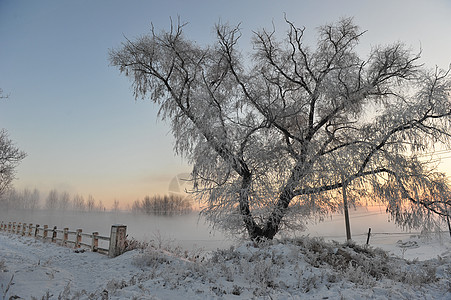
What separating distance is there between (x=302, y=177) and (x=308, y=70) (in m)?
5.48

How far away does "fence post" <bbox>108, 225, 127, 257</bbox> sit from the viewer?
11.0 meters

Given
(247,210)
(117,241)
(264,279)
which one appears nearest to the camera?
(264,279)

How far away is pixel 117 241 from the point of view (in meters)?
11.1

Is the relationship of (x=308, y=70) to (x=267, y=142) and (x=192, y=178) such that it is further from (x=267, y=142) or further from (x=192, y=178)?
(x=192, y=178)

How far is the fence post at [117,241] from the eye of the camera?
11.0 m

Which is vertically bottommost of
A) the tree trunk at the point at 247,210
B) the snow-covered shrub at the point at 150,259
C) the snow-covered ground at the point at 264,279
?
the snow-covered shrub at the point at 150,259

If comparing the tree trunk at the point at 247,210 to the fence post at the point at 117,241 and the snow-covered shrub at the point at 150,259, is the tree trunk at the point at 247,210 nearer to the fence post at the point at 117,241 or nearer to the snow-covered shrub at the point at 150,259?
the snow-covered shrub at the point at 150,259

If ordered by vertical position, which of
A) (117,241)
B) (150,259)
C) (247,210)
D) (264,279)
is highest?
(247,210)

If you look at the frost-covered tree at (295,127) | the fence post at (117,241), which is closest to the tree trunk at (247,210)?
the frost-covered tree at (295,127)

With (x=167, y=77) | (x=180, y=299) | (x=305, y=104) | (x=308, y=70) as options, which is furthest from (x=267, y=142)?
(x=180, y=299)

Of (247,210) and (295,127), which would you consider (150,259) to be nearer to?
(247,210)

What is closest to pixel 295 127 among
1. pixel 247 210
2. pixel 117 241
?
pixel 247 210

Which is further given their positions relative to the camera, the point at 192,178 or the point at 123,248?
the point at 123,248

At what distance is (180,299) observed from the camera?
4.51m
